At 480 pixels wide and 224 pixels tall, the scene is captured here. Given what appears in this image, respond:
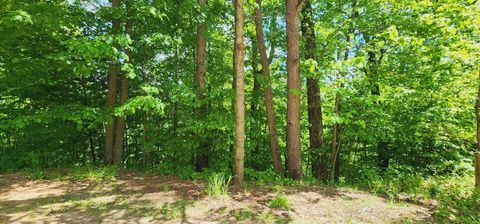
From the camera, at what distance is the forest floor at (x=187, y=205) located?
3.59 metres

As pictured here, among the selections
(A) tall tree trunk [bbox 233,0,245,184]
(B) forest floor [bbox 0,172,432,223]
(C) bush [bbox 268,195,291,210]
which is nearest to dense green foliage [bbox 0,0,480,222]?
(A) tall tree trunk [bbox 233,0,245,184]

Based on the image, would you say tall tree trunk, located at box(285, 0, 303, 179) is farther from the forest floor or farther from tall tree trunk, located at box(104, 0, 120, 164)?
tall tree trunk, located at box(104, 0, 120, 164)

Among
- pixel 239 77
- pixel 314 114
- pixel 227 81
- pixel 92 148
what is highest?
pixel 227 81

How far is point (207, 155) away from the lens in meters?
7.17

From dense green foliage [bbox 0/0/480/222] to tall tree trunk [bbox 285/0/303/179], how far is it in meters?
0.36

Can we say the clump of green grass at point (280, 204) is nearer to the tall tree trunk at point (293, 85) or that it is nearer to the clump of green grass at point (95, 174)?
the tall tree trunk at point (293, 85)

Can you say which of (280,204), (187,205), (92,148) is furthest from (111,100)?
(280,204)

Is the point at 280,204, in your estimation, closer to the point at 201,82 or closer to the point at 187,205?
the point at 187,205

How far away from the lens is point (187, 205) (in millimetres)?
3988

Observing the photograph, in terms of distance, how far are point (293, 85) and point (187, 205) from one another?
10.9 ft

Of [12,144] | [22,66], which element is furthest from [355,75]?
[12,144]

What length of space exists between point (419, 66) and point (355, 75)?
2.18 m

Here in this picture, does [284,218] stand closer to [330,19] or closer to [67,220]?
[67,220]

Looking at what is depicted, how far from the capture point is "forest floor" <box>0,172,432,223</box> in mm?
3590
